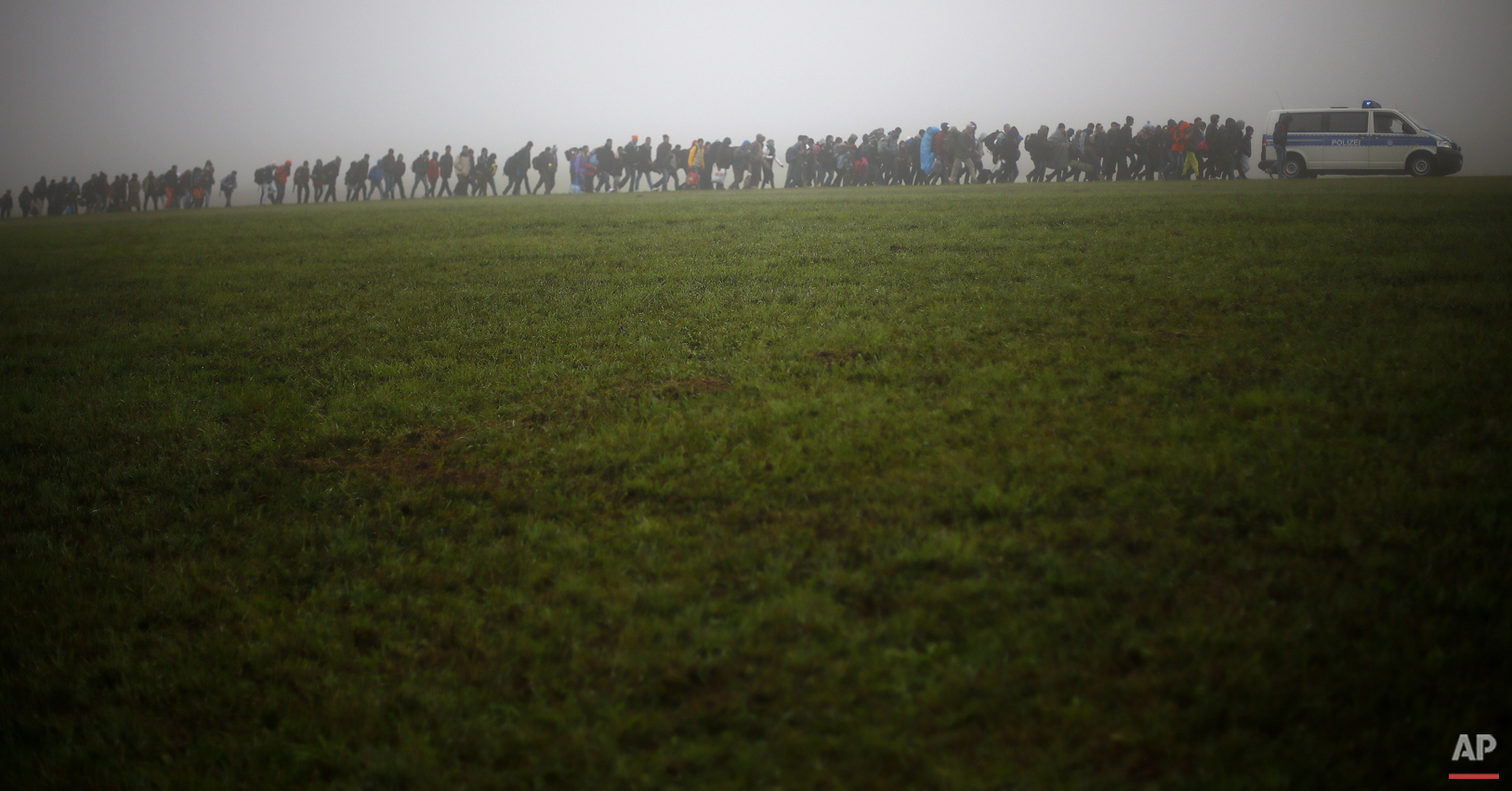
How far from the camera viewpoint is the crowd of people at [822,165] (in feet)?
103

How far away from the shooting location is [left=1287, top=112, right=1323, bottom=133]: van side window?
94.4 ft

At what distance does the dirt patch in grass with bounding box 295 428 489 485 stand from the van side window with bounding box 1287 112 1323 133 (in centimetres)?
3230

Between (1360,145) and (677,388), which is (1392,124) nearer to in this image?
(1360,145)

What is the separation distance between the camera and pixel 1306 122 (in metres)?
29.0

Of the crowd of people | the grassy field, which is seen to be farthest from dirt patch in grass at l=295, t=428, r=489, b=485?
the crowd of people

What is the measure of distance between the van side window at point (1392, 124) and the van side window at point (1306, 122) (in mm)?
1615

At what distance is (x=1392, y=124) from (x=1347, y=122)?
4.09 feet

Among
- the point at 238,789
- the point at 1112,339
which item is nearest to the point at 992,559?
the point at 238,789

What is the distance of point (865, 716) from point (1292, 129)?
33405mm

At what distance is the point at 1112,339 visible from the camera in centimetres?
705

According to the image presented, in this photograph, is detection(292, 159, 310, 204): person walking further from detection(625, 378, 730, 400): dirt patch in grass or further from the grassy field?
detection(625, 378, 730, 400): dirt patch in grass

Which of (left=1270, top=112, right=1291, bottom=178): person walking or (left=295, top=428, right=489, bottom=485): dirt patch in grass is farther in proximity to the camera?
(left=1270, top=112, right=1291, bottom=178): person walking

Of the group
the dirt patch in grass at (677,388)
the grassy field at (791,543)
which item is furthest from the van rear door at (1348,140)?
the dirt patch in grass at (677,388)

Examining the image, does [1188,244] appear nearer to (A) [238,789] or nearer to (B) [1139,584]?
(B) [1139,584]
